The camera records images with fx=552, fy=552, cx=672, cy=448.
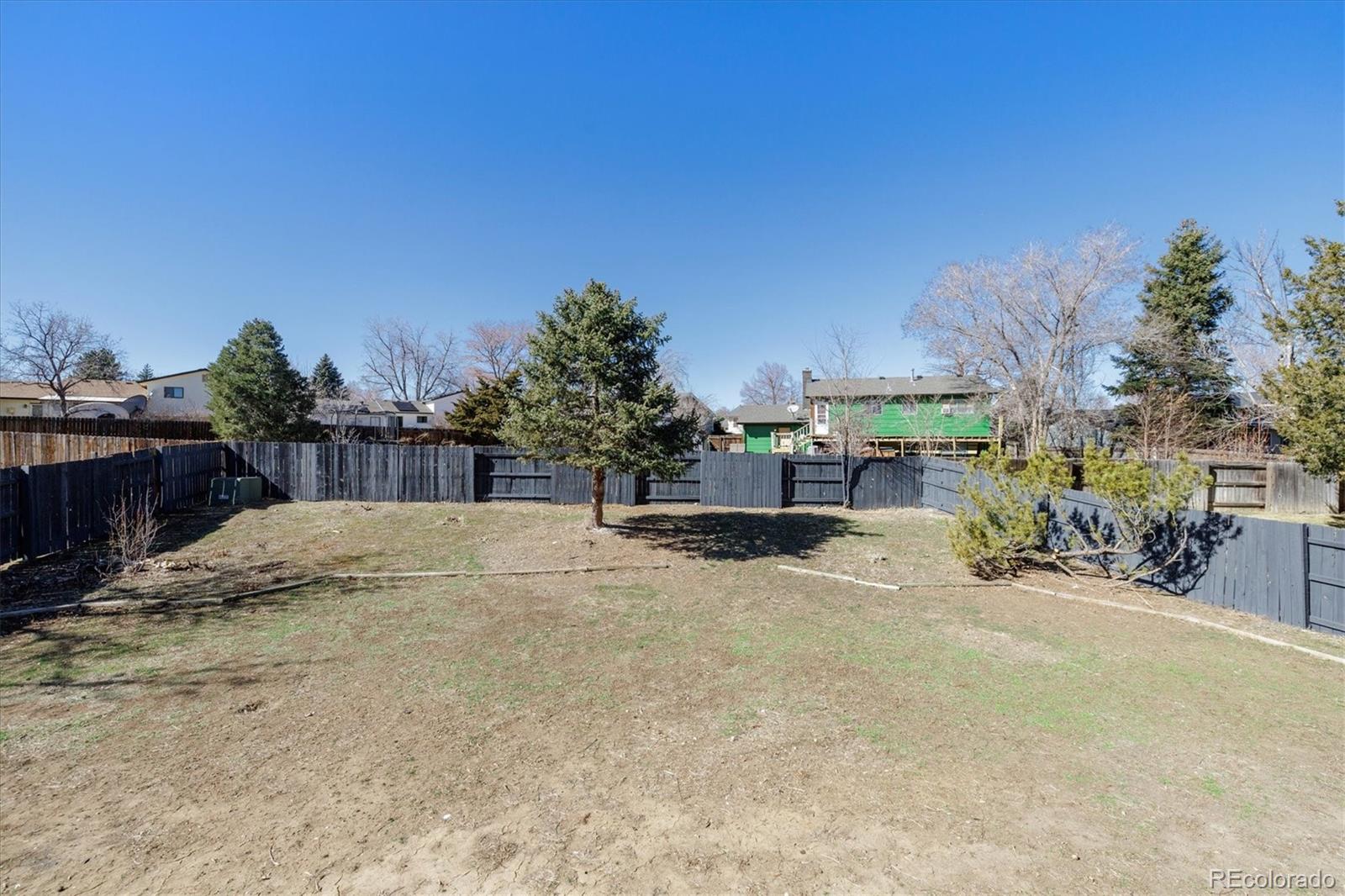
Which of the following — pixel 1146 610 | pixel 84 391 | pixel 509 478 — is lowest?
pixel 1146 610

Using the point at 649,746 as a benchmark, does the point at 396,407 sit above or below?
above

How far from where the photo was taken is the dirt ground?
2914 millimetres

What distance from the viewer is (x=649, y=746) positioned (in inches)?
159

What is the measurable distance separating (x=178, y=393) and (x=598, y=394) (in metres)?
49.0

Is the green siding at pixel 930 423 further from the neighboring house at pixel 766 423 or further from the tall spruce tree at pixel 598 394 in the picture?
the tall spruce tree at pixel 598 394

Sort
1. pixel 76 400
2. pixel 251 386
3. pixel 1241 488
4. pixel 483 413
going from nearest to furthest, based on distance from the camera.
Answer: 1. pixel 1241 488
2. pixel 251 386
3. pixel 483 413
4. pixel 76 400

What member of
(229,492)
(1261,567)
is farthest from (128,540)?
(1261,567)

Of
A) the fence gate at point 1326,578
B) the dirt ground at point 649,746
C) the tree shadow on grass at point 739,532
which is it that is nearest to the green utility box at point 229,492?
the dirt ground at point 649,746

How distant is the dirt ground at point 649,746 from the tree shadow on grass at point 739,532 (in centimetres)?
332

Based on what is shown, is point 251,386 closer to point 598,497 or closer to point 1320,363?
point 598,497

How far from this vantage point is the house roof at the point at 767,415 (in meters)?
39.4

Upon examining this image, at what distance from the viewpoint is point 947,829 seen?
316 cm

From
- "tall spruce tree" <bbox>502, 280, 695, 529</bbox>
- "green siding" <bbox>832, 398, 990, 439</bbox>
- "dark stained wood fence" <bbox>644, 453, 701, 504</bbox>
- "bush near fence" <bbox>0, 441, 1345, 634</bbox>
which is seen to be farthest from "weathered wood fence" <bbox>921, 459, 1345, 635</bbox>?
"green siding" <bbox>832, 398, 990, 439</bbox>

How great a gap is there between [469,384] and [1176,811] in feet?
175
